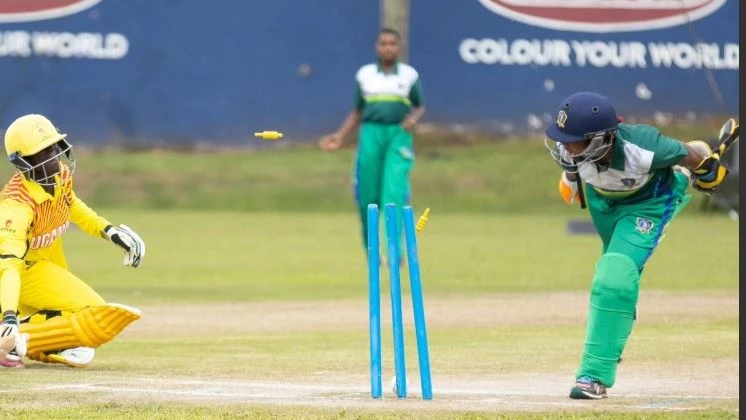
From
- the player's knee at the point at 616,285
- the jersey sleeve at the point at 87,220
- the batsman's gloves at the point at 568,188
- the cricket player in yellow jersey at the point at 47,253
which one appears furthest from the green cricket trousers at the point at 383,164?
the player's knee at the point at 616,285

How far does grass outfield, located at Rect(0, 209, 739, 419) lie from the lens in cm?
843

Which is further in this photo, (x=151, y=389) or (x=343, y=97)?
(x=343, y=97)

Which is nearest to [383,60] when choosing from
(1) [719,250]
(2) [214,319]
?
(2) [214,319]

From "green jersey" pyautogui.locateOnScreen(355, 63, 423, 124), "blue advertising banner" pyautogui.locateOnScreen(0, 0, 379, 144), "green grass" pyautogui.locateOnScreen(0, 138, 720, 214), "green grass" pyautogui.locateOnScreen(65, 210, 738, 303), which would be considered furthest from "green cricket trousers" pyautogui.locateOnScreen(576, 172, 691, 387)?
"green grass" pyautogui.locateOnScreen(0, 138, 720, 214)

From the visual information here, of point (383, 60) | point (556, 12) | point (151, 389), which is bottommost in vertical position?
point (151, 389)

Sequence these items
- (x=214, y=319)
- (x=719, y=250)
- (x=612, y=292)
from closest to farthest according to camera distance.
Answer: (x=612, y=292) < (x=214, y=319) < (x=719, y=250)

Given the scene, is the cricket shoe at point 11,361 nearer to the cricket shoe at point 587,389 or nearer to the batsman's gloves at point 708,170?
the cricket shoe at point 587,389

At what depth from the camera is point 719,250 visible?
20109mm

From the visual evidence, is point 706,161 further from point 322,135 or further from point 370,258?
point 322,135

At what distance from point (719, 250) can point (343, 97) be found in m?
7.52

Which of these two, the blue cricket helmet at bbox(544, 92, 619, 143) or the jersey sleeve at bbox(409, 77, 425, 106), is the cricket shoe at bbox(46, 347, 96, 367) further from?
the jersey sleeve at bbox(409, 77, 425, 106)

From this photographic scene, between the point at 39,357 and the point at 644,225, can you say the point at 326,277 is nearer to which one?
the point at 39,357

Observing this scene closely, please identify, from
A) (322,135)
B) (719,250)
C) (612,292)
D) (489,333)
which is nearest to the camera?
(612,292)

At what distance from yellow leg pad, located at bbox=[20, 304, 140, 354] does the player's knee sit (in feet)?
9.42
